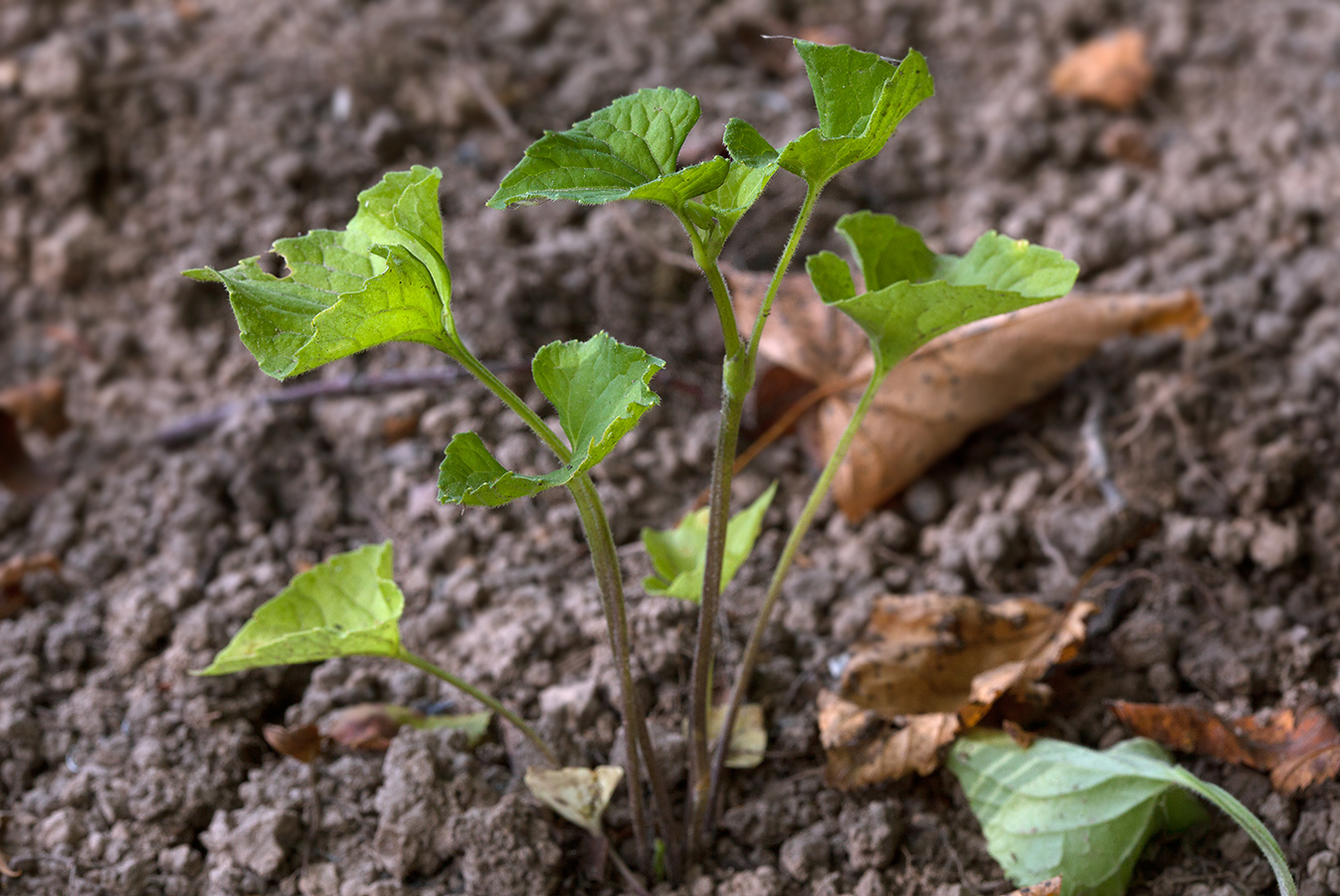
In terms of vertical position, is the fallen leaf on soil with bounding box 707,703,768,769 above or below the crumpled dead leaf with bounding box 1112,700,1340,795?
below

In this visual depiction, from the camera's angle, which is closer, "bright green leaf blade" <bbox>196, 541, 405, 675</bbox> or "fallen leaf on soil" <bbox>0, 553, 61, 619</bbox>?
"bright green leaf blade" <bbox>196, 541, 405, 675</bbox>

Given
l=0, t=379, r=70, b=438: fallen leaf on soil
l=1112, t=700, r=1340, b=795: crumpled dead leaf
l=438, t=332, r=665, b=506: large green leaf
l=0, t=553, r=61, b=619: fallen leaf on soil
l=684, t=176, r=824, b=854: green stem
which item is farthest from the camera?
l=0, t=379, r=70, b=438: fallen leaf on soil

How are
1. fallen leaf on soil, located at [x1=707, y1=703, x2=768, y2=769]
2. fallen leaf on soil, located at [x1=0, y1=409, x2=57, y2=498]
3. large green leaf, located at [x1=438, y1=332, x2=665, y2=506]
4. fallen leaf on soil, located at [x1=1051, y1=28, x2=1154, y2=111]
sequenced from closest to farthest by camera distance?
large green leaf, located at [x1=438, y1=332, x2=665, y2=506] → fallen leaf on soil, located at [x1=707, y1=703, x2=768, y2=769] → fallen leaf on soil, located at [x1=0, y1=409, x2=57, y2=498] → fallen leaf on soil, located at [x1=1051, y1=28, x2=1154, y2=111]

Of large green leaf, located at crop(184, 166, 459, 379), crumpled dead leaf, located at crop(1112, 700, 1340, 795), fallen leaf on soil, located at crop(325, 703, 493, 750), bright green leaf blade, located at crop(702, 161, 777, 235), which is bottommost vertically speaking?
fallen leaf on soil, located at crop(325, 703, 493, 750)

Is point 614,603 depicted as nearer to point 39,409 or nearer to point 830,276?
point 830,276

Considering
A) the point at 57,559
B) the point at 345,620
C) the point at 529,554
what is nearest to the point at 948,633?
the point at 529,554

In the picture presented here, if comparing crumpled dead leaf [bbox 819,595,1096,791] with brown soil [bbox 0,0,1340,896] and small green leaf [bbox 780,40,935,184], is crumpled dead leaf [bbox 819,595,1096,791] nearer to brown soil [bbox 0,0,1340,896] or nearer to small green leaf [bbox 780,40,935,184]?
brown soil [bbox 0,0,1340,896]

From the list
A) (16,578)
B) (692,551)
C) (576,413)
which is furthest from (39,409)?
(576,413)

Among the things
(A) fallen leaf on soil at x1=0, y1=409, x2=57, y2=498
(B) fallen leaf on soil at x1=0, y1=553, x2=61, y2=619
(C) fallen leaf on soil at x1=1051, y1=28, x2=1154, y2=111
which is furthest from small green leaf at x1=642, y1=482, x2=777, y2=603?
(C) fallen leaf on soil at x1=1051, y1=28, x2=1154, y2=111
